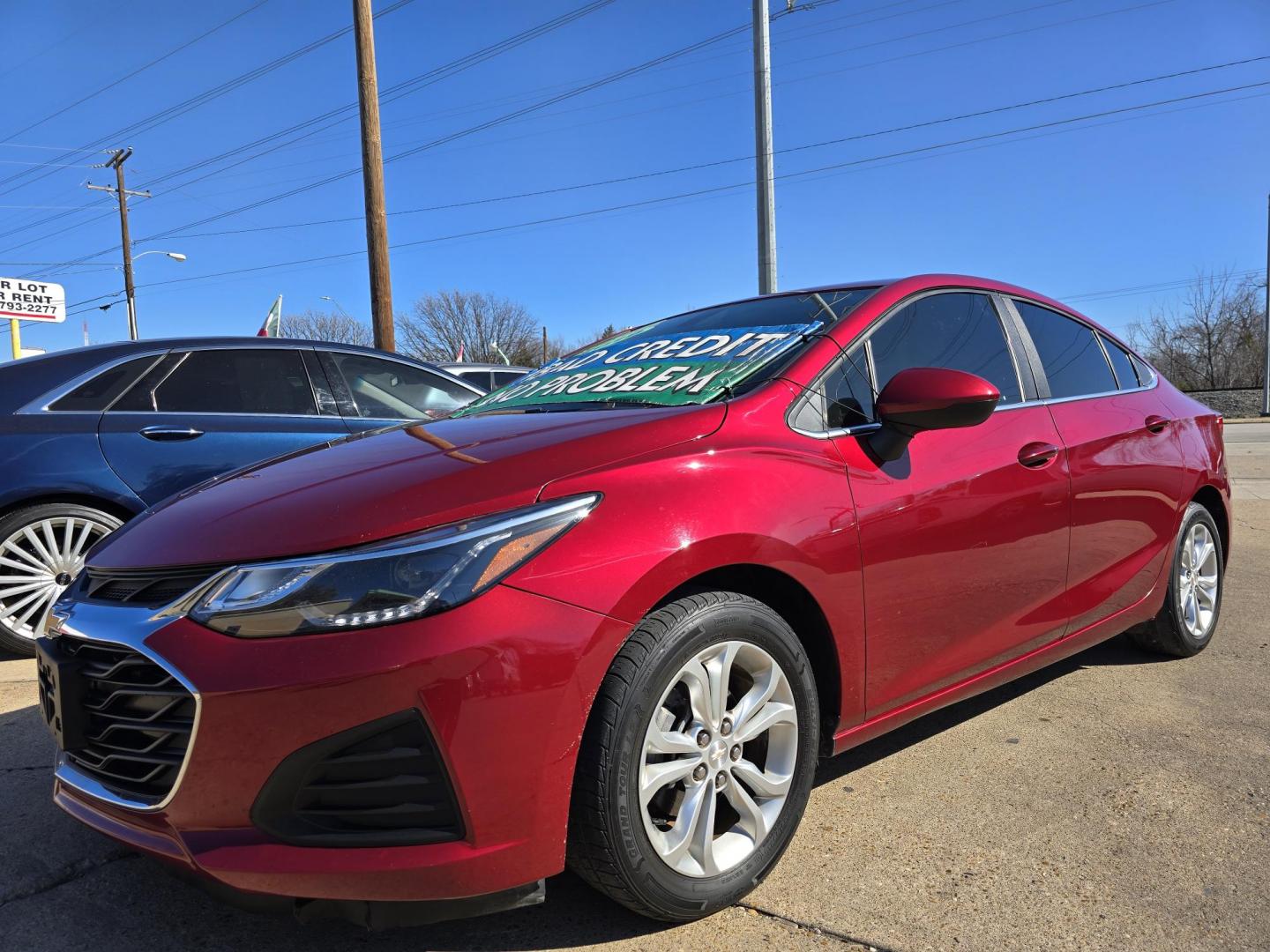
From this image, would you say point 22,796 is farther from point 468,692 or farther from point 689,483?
point 689,483

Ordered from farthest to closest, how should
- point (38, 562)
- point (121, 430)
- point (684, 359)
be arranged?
point (121, 430)
point (38, 562)
point (684, 359)

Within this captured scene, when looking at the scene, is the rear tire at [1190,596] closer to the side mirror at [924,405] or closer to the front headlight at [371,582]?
the side mirror at [924,405]

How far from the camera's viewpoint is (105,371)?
14.4 ft

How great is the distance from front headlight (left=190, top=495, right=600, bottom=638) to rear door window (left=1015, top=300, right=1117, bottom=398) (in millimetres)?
2329

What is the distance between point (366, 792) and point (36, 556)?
11.2 ft

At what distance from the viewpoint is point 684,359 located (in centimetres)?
278

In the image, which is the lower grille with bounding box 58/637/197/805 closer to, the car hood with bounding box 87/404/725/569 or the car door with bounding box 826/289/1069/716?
the car hood with bounding box 87/404/725/569

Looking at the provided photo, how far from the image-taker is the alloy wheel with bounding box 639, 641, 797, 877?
6.51 ft

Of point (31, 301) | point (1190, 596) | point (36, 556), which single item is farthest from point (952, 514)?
point (31, 301)

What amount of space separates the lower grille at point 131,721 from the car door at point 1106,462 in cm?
276

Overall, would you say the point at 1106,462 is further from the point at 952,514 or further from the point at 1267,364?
the point at 1267,364

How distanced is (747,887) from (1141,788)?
141 cm

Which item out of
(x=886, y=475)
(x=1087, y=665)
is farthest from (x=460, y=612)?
(x=1087, y=665)

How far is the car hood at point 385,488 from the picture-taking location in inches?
72.9
